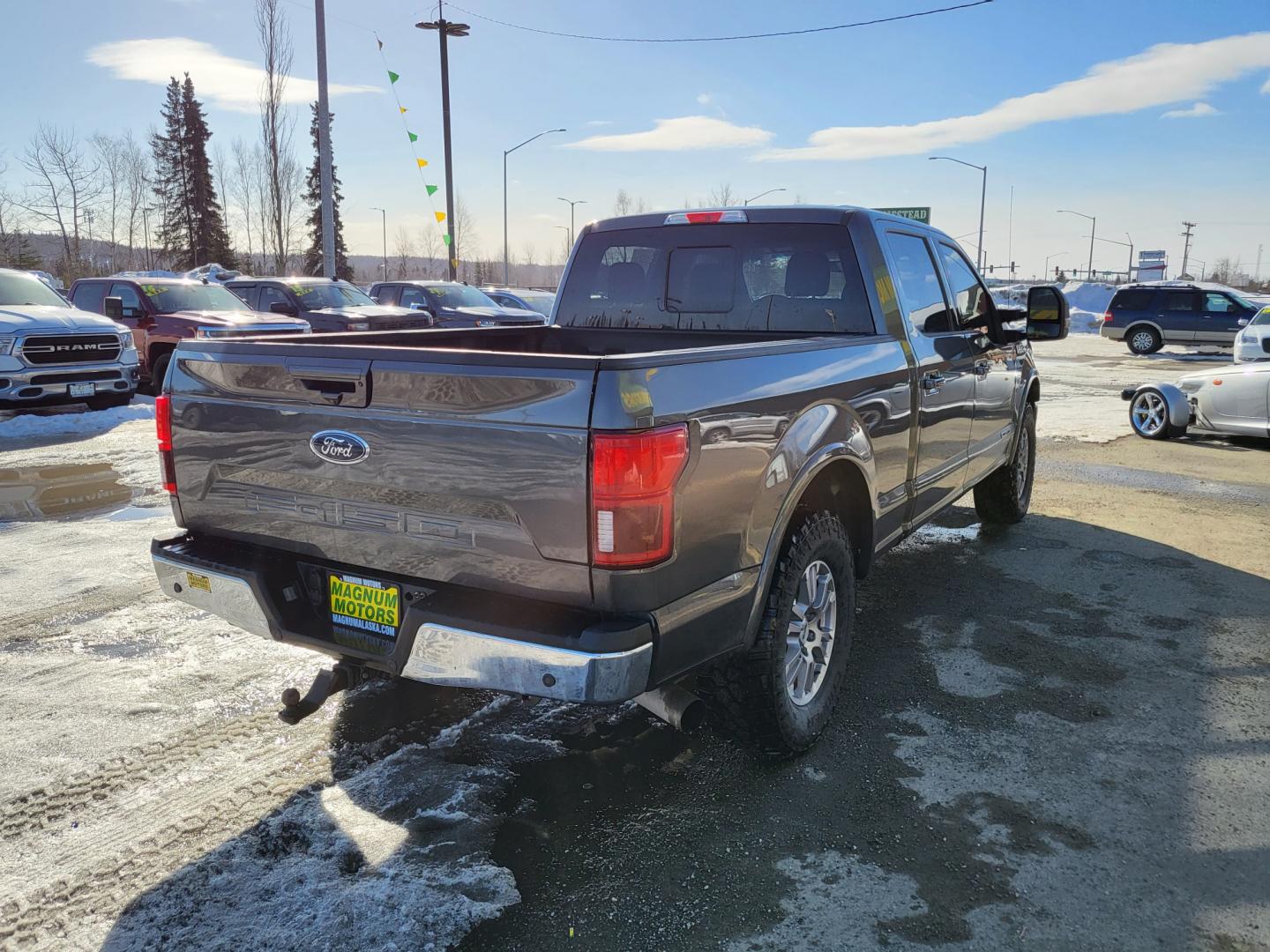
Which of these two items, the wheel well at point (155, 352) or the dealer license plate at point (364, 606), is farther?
the wheel well at point (155, 352)

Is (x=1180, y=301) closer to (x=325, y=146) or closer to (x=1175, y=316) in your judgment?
(x=1175, y=316)

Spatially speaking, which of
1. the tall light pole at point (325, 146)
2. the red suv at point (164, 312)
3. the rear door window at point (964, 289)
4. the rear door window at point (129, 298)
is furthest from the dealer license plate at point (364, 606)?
the tall light pole at point (325, 146)

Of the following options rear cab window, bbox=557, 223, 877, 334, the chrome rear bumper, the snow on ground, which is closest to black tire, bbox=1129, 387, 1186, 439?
the snow on ground

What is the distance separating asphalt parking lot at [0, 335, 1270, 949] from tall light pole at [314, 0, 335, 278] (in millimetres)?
18513

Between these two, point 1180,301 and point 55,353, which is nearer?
point 55,353

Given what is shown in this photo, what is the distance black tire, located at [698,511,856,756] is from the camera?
312 centimetres

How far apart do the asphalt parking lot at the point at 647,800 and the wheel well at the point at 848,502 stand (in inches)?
26.0

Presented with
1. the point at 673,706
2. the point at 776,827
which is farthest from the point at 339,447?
the point at 776,827

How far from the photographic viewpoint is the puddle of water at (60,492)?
7043mm

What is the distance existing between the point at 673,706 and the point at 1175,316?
1104 inches

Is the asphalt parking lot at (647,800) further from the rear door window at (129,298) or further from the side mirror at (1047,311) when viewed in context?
the rear door window at (129,298)

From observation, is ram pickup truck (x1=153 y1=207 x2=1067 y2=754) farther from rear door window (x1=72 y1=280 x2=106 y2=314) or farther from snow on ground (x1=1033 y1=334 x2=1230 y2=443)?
rear door window (x1=72 y1=280 x2=106 y2=314)

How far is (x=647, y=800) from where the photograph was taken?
10.5ft

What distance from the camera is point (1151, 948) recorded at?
8.11 ft
